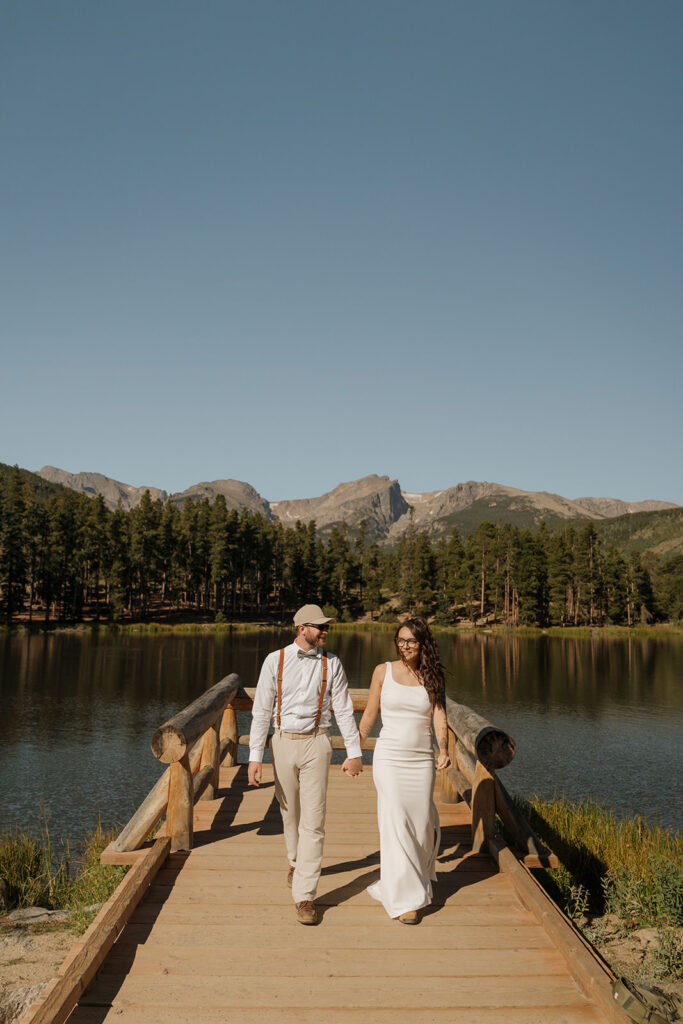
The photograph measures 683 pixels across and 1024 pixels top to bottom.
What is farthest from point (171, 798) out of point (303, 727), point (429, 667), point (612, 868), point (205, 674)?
point (205, 674)

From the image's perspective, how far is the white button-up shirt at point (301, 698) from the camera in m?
5.50

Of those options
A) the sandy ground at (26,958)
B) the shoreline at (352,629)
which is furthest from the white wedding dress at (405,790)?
the shoreline at (352,629)

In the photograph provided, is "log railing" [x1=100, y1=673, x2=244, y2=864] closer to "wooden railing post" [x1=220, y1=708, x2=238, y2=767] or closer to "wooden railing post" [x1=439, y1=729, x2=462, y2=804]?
"wooden railing post" [x1=439, y1=729, x2=462, y2=804]

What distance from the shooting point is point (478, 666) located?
4741 cm

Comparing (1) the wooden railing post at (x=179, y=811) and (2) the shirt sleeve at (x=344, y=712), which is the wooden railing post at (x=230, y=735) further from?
(2) the shirt sleeve at (x=344, y=712)

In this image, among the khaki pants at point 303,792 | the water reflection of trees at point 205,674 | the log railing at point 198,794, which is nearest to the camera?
the khaki pants at point 303,792

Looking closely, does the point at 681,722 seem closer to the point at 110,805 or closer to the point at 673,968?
the point at 110,805

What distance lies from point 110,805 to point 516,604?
252ft

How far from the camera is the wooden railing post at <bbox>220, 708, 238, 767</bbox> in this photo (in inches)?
409

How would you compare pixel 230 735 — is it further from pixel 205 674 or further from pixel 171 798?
pixel 205 674

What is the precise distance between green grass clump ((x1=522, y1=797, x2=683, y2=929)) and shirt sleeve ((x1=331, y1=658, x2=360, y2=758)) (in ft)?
12.4

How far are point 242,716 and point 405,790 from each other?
25.4 m

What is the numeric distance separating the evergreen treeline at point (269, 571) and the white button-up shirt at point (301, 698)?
69.3 meters

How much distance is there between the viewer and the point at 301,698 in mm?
5512
